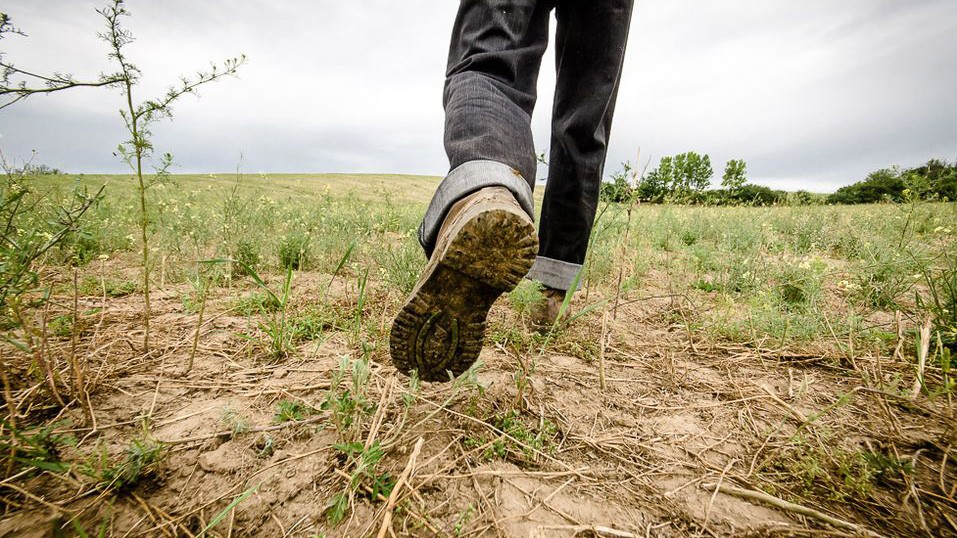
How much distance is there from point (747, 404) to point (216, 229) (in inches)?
173

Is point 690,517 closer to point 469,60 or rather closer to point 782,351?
point 782,351

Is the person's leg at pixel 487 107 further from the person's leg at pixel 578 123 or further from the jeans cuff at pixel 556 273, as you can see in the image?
the jeans cuff at pixel 556 273

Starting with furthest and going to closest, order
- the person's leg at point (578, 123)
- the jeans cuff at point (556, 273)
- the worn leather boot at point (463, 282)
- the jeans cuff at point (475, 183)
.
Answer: the jeans cuff at point (556, 273), the person's leg at point (578, 123), the jeans cuff at point (475, 183), the worn leather boot at point (463, 282)

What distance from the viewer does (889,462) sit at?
3.01 ft

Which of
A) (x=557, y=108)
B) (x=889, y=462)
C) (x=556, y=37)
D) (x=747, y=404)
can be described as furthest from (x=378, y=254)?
(x=889, y=462)

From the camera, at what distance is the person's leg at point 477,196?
36.6 inches

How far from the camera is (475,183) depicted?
1062 millimetres

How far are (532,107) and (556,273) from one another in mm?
836

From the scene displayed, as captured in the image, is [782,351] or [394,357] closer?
[394,357]

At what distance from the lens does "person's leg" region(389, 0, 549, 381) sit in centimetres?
93

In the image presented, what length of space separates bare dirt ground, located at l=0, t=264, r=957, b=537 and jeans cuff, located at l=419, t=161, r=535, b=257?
55 cm

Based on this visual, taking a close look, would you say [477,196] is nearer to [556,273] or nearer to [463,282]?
[463,282]

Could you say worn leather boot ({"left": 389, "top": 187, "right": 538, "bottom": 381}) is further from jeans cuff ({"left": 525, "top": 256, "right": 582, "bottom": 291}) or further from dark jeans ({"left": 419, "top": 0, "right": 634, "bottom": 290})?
jeans cuff ({"left": 525, "top": 256, "right": 582, "bottom": 291})

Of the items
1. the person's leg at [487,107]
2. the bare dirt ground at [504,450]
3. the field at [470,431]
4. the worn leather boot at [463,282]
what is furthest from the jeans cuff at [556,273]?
the worn leather boot at [463,282]
